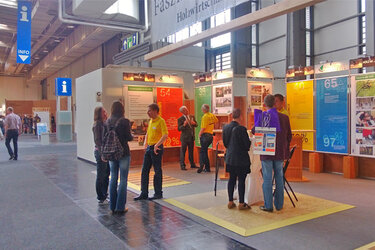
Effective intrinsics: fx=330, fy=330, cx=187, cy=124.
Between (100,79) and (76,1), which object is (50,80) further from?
(76,1)

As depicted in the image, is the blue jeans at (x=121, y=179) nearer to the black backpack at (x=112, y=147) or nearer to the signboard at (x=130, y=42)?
the black backpack at (x=112, y=147)

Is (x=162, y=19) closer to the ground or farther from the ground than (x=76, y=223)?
farther from the ground

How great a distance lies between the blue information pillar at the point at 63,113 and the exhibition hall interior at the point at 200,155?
3.62 m

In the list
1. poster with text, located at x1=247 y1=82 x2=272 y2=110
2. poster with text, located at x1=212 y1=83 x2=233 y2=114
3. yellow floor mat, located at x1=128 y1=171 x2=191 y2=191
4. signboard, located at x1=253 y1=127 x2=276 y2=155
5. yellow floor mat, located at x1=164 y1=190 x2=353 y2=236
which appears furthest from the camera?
poster with text, located at x1=247 y1=82 x2=272 y2=110

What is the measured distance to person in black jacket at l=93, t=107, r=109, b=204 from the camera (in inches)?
171

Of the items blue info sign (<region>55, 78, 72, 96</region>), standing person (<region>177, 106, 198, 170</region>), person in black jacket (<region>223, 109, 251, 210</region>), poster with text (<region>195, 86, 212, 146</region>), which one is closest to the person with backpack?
person in black jacket (<region>223, 109, 251, 210</region>)

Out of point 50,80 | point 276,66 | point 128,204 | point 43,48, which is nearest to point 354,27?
point 276,66

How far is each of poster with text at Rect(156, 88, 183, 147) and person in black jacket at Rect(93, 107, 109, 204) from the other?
385 cm

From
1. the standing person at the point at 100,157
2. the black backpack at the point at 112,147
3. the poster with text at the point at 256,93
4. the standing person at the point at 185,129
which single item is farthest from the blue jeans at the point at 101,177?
the poster with text at the point at 256,93

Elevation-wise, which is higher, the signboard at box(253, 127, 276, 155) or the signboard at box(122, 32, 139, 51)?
the signboard at box(122, 32, 139, 51)

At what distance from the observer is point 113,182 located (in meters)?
4.24

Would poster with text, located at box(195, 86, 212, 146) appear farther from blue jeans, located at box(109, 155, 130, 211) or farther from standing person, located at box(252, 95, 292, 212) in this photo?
blue jeans, located at box(109, 155, 130, 211)

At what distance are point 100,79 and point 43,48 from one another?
14752 millimetres

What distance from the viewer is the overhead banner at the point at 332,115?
6578 millimetres
